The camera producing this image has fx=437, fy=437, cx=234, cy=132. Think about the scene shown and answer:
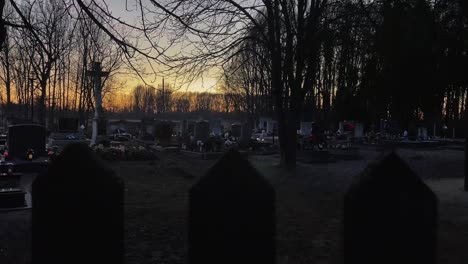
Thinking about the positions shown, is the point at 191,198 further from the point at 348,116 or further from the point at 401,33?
the point at 348,116

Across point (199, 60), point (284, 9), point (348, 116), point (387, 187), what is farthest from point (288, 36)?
point (348, 116)

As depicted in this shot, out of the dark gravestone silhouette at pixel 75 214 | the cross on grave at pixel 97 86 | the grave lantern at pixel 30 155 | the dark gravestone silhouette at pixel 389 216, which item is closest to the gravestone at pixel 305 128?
the cross on grave at pixel 97 86

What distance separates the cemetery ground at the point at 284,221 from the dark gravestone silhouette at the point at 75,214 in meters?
3.17

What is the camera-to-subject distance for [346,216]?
4.61 ft

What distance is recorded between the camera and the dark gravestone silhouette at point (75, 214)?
1378 millimetres

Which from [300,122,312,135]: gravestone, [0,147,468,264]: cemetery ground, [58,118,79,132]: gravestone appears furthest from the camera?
[300,122,312,135]: gravestone

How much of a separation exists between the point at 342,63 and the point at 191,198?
39.7ft

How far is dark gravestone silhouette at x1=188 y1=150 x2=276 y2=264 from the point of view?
140cm

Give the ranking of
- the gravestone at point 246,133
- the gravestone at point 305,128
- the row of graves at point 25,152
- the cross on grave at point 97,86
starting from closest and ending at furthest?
the row of graves at point 25,152 → the cross on grave at point 97,86 → the gravestone at point 246,133 → the gravestone at point 305,128

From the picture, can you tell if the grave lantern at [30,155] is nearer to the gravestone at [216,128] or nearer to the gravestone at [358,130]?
the gravestone at [216,128]

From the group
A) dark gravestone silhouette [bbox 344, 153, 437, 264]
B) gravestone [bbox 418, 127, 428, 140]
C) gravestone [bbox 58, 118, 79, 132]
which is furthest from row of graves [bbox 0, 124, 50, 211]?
gravestone [bbox 418, 127, 428, 140]

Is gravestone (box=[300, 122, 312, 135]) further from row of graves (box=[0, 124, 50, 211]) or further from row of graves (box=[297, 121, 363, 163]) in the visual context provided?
row of graves (box=[0, 124, 50, 211])

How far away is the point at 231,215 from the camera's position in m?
1.40

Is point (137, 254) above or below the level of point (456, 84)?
below
